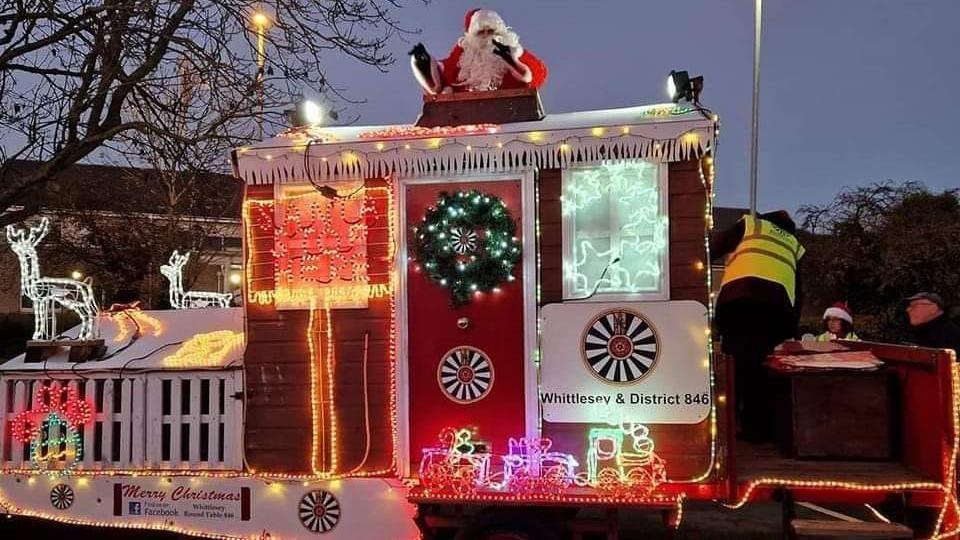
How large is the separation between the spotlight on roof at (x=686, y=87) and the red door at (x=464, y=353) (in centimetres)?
145

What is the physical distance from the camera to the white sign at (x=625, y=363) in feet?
15.7

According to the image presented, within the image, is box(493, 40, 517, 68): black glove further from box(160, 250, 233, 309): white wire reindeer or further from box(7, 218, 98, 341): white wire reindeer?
box(160, 250, 233, 309): white wire reindeer

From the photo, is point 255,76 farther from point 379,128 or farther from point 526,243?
point 526,243

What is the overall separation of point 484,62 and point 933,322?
13.0ft

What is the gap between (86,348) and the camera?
5953 mm

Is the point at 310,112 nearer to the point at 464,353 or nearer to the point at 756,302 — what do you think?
the point at 464,353

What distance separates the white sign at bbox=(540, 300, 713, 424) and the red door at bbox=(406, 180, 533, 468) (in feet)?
0.81

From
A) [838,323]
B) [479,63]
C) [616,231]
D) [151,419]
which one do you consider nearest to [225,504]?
[151,419]

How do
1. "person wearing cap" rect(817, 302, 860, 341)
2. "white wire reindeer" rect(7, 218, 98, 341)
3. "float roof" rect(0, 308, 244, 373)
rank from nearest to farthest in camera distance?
"float roof" rect(0, 308, 244, 373) → "white wire reindeer" rect(7, 218, 98, 341) → "person wearing cap" rect(817, 302, 860, 341)

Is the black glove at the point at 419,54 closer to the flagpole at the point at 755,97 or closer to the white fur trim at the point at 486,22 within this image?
the white fur trim at the point at 486,22

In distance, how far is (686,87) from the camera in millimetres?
5410

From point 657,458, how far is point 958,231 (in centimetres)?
1197

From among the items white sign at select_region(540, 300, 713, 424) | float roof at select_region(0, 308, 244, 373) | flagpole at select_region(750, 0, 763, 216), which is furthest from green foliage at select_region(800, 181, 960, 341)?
float roof at select_region(0, 308, 244, 373)

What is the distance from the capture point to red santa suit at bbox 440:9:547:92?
225 inches
